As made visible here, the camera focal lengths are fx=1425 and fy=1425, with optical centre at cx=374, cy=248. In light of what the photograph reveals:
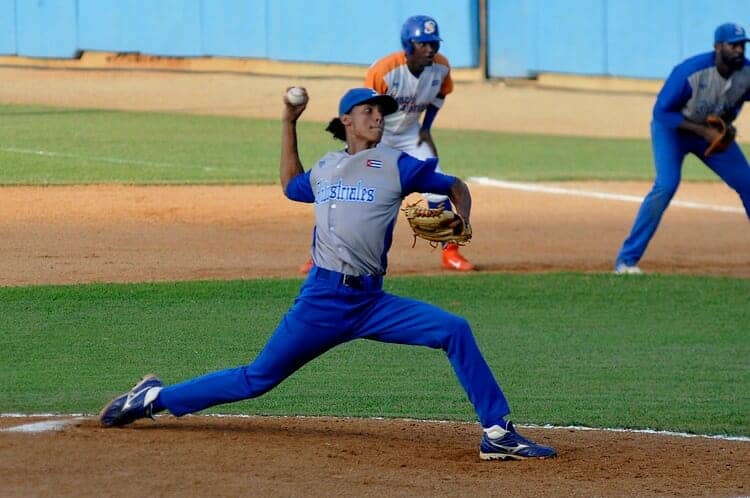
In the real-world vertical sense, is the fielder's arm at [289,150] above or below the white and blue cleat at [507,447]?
above

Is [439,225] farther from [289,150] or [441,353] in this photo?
[441,353]

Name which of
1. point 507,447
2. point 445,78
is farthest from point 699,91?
point 507,447

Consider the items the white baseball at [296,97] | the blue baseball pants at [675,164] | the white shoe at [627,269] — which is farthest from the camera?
the white shoe at [627,269]

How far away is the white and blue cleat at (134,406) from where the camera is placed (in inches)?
262

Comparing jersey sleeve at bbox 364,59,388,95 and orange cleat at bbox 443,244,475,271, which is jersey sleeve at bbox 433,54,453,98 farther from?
orange cleat at bbox 443,244,475,271

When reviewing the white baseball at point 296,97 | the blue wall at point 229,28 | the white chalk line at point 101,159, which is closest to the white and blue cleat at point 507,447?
the white baseball at point 296,97

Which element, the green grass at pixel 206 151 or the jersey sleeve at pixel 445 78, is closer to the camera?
the jersey sleeve at pixel 445 78

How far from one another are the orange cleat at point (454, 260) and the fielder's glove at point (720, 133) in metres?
2.22

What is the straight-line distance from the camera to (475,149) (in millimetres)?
20453

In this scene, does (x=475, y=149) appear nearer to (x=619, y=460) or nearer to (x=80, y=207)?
(x=80, y=207)

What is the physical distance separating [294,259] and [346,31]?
45.8 ft

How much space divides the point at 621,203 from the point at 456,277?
5257 mm

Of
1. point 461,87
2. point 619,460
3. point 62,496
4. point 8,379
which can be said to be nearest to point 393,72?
point 8,379

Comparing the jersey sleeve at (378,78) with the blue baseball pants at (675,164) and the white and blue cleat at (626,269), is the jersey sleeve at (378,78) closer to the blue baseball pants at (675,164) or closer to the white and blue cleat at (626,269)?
the blue baseball pants at (675,164)
